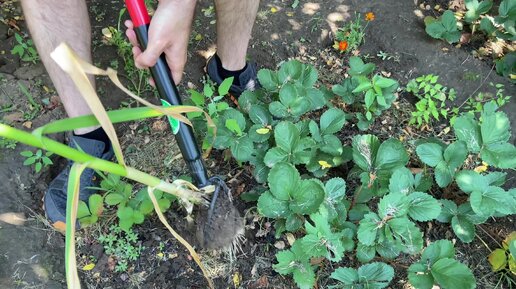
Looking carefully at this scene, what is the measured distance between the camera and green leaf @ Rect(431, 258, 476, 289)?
1468 mm

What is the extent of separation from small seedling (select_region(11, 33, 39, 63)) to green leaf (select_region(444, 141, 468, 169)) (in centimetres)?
181

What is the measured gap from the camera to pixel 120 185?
1.81 m

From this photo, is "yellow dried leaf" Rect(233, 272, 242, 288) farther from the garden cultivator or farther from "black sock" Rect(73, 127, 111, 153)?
"black sock" Rect(73, 127, 111, 153)

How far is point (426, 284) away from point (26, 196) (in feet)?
4.91

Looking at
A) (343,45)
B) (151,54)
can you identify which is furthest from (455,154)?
(151,54)

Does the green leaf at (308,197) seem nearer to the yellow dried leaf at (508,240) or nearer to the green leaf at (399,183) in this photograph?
the green leaf at (399,183)

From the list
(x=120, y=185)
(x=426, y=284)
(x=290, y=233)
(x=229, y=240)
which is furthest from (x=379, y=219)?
(x=120, y=185)

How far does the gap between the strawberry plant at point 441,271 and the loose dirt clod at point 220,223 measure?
59 centimetres

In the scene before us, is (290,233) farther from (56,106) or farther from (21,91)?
(21,91)

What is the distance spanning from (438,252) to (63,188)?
135 cm

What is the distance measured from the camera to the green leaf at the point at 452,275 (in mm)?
1468

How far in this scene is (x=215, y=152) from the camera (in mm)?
1999

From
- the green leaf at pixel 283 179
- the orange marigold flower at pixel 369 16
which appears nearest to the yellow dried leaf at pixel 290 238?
the green leaf at pixel 283 179

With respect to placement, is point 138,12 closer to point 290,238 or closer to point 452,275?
point 290,238
